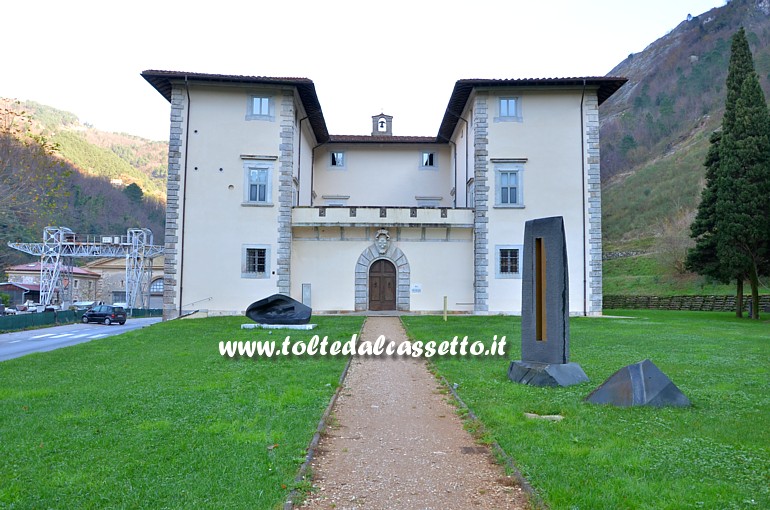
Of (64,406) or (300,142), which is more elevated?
(300,142)

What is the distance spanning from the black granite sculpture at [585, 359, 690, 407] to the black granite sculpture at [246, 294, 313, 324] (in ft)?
37.1

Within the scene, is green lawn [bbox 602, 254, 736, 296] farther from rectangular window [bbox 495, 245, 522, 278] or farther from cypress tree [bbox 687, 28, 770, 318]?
rectangular window [bbox 495, 245, 522, 278]

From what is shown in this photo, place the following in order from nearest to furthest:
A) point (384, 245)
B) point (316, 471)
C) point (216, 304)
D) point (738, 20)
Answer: point (316, 471) < point (216, 304) < point (384, 245) < point (738, 20)

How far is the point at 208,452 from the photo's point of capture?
545 cm

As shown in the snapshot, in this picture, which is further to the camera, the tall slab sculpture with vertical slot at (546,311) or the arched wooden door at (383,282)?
the arched wooden door at (383,282)

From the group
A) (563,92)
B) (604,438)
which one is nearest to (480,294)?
(563,92)

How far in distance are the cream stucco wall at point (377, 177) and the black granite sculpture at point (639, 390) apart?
83.6ft

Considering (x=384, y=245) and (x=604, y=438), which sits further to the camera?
(x=384, y=245)

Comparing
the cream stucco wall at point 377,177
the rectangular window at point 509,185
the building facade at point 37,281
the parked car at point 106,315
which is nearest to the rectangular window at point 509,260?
the rectangular window at point 509,185

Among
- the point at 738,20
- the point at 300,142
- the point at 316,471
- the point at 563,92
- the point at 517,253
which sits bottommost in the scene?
the point at 316,471

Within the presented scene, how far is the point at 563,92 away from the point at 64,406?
23.2 metres

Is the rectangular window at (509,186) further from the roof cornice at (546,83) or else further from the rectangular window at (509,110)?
the roof cornice at (546,83)

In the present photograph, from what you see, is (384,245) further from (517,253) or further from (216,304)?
Answer: (216,304)

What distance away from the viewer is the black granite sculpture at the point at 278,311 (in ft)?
58.6
